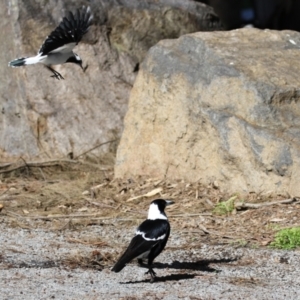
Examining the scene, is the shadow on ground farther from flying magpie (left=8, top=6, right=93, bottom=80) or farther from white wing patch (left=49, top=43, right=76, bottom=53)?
white wing patch (left=49, top=43, right=76, bottom=53)

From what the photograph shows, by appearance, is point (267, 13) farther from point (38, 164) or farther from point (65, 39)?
point (65, 39)

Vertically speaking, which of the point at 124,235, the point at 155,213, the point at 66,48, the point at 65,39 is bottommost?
the point at 124,235

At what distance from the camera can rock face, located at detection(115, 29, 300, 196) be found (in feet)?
31.4

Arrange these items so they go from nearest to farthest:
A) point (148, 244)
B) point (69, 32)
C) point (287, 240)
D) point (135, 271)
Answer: point (148, 244)
point (135, 271)
point (287, 240)
point (69, 32)

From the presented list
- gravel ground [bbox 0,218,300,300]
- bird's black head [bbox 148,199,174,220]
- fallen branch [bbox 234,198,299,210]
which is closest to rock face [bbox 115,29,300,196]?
fallen branch [bbox 234,198,299,210]

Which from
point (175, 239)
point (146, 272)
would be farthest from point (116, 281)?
point (175, 239)

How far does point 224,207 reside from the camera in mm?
9422

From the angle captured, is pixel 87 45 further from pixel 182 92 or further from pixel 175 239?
pixel 175 239

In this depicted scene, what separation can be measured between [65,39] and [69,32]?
0.16m

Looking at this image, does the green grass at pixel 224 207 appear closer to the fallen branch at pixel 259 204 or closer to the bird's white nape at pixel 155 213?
the fallen branch at pixel 259 204

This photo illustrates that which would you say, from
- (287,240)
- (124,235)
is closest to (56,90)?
(124,235)

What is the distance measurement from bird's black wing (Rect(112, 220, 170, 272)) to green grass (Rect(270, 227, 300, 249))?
1137 mm

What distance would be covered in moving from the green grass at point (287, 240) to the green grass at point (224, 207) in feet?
3.15

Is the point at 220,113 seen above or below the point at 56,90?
above
